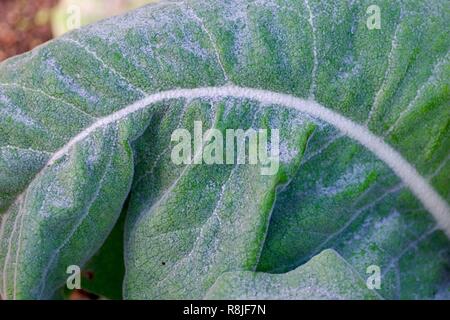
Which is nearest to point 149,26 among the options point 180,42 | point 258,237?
point 180,42

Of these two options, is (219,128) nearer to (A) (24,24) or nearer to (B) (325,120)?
(B) (325,120)

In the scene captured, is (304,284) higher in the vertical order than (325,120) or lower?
lower

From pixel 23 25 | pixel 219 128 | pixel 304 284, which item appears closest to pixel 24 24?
pixel 23 25

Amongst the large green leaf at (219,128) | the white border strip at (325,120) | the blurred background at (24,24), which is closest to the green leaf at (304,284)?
the large green leaf at (219,128)

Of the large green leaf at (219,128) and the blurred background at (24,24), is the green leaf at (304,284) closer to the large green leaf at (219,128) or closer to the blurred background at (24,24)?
the large green leaf at (219,128)

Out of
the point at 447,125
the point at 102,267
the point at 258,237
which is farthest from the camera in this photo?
the point at 102,267

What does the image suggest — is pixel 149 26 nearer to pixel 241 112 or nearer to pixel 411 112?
pixel 241 112
